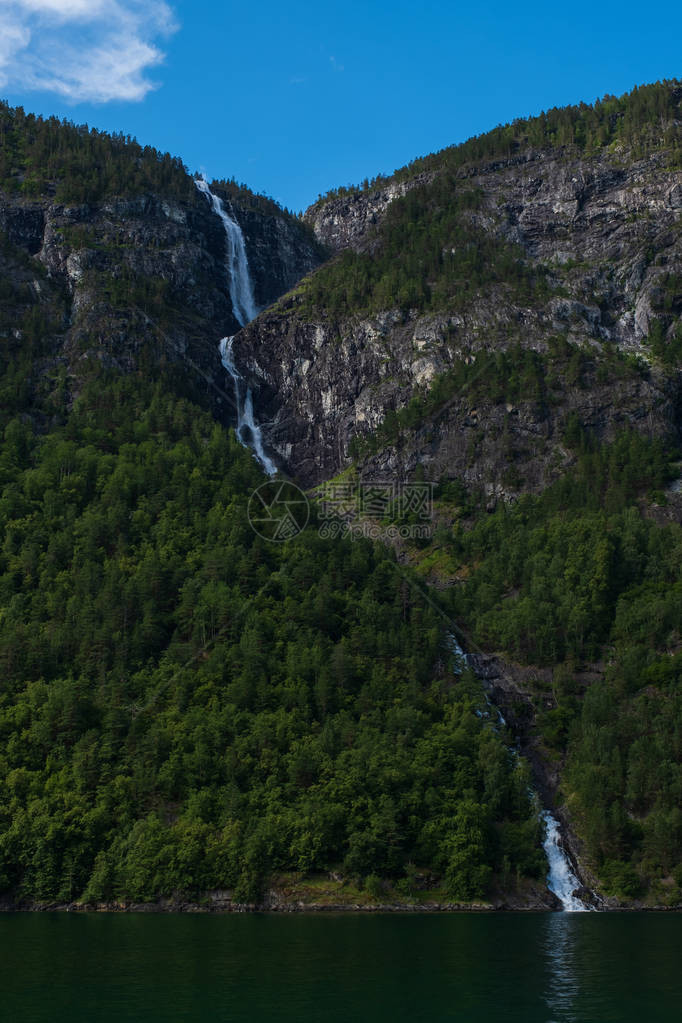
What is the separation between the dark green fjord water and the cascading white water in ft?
69.8

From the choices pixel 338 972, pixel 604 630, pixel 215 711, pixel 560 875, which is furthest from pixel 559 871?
pixel 338 972

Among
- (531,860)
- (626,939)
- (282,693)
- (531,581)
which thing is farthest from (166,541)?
(626,939)

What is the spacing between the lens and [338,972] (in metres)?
64.6

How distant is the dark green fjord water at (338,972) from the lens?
5488 cm

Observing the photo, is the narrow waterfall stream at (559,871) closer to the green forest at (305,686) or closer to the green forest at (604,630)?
the green forest at (305,686)

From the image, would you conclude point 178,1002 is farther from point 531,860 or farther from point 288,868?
point 531,860

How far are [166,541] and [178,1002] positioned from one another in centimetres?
10942

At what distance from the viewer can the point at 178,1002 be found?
5688 cm

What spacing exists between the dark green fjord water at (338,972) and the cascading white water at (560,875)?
838 inches

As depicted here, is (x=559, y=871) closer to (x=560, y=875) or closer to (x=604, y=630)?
(x=560, y=875)

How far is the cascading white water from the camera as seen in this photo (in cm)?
11269

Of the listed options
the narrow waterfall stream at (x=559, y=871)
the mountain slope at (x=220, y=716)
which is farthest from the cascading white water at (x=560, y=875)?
the mountain slope at (x=220, y=716)

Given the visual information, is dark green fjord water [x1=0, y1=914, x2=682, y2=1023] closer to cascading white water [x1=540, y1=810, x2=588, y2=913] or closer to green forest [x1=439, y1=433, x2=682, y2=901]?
cascading white water [x1=540, y1=810, x2=588, y2=913]

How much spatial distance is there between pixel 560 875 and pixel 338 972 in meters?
60.0
